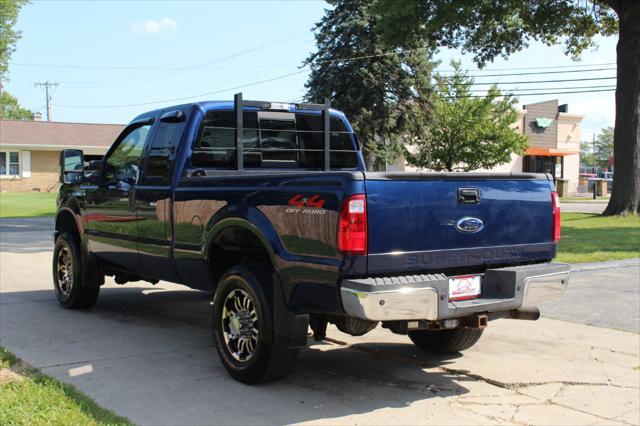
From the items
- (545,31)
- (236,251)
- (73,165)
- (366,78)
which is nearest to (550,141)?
(366,78)

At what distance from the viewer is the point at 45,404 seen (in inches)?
172

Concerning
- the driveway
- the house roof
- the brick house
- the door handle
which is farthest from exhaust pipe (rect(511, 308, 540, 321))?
the house roof

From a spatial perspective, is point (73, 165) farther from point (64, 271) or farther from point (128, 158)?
point (64, 271)

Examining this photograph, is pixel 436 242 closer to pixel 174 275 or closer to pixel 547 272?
pixel 547 272

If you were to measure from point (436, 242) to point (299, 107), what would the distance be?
2.60 meters

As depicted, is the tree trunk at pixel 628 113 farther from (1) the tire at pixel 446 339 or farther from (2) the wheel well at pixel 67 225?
(2) the wheel well at pixel 67 225

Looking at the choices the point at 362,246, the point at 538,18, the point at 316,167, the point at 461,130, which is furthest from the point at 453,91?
the point at 362,246

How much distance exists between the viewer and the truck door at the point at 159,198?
6039 mm

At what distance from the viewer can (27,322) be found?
709 cm

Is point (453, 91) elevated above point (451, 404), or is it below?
above

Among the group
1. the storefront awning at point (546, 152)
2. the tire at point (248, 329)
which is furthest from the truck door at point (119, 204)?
the storefront awning at point (546, 152)

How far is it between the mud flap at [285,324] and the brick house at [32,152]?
139 ft

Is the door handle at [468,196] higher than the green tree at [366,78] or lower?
lower

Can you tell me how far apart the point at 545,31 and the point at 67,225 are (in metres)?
22.1
